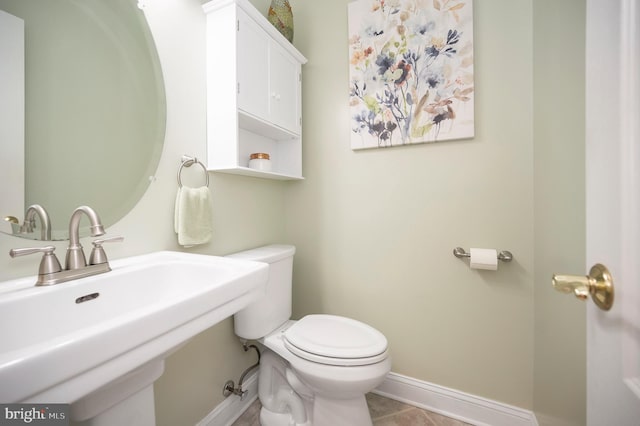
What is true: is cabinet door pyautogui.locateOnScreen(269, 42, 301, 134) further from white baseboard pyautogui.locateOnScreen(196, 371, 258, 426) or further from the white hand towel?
white baseboard pyautogui.locateOnScreen(196, 371, 258, 426)

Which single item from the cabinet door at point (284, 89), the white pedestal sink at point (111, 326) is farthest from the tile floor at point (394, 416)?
the cabinet door at point (284, 89)

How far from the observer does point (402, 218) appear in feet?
4.55

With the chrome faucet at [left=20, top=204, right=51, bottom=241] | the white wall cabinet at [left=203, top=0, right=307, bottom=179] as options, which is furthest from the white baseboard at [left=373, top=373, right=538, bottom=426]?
the chrome faucet at [left=20, top=204, right=51, bottom=241]

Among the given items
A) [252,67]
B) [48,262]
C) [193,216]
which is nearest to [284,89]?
[252,67]

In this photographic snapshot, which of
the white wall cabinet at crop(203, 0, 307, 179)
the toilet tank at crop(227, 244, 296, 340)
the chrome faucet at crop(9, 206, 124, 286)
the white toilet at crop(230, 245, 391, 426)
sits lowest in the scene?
the white toilet at crop(230, 245, 391, 426)

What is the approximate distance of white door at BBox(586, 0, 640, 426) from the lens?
31cm

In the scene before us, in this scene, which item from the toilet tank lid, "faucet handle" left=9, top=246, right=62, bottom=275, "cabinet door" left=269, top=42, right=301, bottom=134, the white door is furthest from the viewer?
"cabinet door" left=269, top=42, right=301, bottom=134

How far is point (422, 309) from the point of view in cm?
135

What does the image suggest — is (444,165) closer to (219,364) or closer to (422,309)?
(422,309)

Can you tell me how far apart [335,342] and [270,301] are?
0.39 m

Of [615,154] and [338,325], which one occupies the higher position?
[615,154]

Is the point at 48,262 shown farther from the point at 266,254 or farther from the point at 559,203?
the point at 559,203

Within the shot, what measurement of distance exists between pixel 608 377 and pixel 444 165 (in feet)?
3.56

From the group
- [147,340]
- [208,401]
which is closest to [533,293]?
[147,340]
